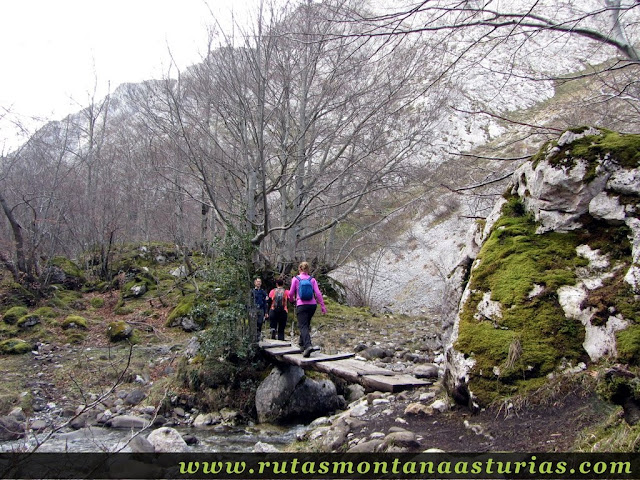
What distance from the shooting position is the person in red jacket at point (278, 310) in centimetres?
1032

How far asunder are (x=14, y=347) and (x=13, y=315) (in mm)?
2363

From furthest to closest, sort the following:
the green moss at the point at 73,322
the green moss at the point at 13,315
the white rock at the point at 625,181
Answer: the green moss at the point at 73,322 → the green moss at the point at 13,315 → the white rock at the point at 625,181

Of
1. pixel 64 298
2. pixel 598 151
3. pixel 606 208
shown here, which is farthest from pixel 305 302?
pixel 64 298

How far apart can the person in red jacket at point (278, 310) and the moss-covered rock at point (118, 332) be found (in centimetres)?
507

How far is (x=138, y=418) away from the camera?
804 cm

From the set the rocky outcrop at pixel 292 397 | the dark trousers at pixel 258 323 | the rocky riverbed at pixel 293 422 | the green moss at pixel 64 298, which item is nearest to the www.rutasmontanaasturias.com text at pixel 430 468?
the rocky riverbed at pixel 293 422

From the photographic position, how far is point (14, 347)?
1170cm

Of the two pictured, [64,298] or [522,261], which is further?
[64,298]

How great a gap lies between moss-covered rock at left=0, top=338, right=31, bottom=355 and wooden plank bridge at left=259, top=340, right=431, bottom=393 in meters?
7.21

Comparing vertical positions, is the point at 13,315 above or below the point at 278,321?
below

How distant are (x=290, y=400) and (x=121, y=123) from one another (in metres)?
19.9

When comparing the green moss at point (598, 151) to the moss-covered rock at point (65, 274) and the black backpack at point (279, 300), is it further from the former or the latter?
the moss-covered rock at point (65, 274)

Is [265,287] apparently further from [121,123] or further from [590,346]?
[121,123]

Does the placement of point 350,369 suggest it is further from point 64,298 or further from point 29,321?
point 64,298
